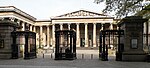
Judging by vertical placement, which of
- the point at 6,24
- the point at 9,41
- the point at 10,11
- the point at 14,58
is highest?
the point at 10,11

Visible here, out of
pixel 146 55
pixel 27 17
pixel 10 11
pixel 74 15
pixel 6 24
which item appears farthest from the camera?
pixel 74 15

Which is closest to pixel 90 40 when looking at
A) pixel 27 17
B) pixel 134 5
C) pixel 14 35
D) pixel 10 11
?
pixel 27 17

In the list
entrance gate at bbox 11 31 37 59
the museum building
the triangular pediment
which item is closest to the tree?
entrance gate at bbox 11 31 37 59

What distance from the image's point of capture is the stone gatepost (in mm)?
24188

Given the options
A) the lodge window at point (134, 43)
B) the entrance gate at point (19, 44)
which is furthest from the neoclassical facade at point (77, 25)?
the lodge window at point (134, 43)

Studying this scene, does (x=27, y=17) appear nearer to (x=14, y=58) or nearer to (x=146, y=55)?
(x=14, y=58)

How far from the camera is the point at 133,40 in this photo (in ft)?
79.8

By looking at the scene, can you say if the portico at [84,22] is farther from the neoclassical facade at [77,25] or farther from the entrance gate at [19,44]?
the entrance gate at [19,44]

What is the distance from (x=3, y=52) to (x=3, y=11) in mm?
44277

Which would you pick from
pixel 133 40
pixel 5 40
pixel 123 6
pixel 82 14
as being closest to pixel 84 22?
pixel 82 14

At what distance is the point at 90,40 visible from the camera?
94.9 m

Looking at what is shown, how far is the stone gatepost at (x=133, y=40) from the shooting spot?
79.4ft

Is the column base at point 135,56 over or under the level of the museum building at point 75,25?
under

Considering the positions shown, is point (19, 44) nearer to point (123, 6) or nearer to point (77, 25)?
point (123, 6)
